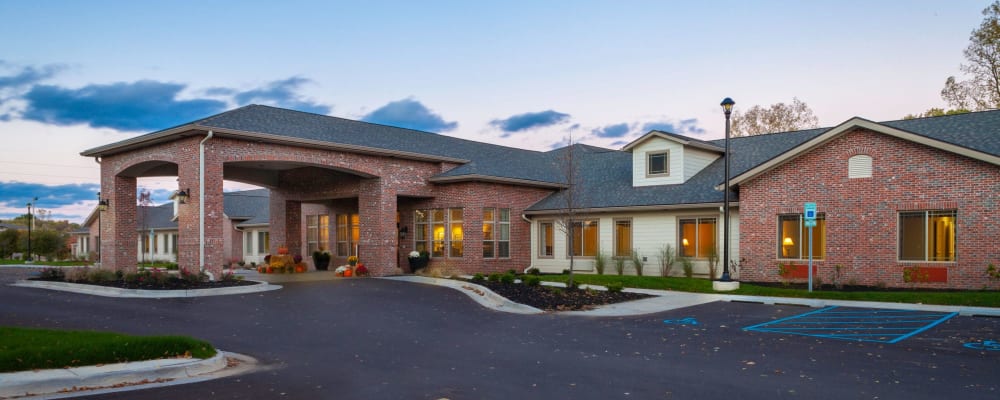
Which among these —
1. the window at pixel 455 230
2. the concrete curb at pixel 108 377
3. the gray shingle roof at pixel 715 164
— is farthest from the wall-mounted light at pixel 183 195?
the gray shingle roof at pixel 715 164

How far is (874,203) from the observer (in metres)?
19.2

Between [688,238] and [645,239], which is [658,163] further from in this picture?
[688,238]

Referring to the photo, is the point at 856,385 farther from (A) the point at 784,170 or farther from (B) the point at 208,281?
(B) the point at 208,281

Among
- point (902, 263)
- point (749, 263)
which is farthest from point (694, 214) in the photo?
point (902, 263)

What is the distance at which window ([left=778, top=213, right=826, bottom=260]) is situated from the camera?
2055 cm

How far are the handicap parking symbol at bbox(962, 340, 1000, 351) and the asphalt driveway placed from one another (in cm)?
23

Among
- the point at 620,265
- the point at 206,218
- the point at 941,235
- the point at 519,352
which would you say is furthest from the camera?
the point at 620,265

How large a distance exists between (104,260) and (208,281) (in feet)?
23.7

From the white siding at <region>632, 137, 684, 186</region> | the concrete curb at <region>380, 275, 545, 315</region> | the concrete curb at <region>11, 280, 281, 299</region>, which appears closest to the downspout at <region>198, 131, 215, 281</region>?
the concrete curb at <region>11, 280, 281, 299</region>

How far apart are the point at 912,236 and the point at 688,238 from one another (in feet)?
22.4

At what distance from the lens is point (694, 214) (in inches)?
922

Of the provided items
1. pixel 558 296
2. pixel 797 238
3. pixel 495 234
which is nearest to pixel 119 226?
pixel 495 234

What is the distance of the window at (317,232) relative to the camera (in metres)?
30.2

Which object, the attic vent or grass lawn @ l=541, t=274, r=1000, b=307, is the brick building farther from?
grass lawn @ l=541, t=274, r=1000, b=307
